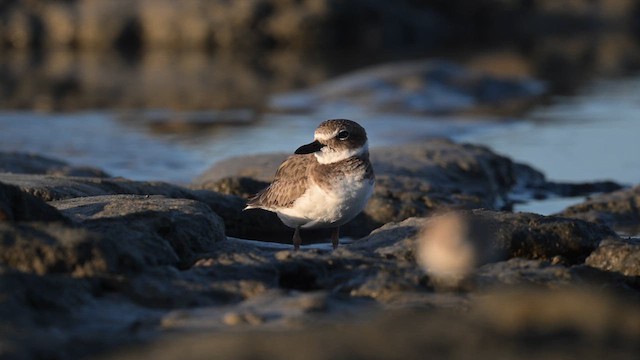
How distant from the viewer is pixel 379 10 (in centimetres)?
3031

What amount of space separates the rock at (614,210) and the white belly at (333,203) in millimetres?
3216

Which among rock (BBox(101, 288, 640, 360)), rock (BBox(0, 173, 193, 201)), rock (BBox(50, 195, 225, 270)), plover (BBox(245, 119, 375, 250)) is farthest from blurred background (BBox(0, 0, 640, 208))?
rock (BBox(101, 288, 640, 360))

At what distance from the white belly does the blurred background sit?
5565 millimetres

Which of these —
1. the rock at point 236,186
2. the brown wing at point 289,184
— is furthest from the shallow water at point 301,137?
the brown wing at point 289,184

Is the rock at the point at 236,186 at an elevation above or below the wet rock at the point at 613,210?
above

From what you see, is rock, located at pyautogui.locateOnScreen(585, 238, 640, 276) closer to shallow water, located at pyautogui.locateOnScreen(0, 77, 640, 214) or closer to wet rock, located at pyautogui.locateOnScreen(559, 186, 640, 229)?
wet rock, located at pyautogui.locateOnScreen(559, 186, 640, 229)

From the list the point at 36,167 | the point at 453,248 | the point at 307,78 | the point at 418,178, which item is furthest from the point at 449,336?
the point at 307,78

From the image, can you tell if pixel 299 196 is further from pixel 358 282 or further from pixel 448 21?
pixel 448 21

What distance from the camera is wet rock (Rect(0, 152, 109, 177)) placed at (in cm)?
1101

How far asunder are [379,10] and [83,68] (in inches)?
350

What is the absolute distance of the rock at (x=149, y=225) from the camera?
5.81m

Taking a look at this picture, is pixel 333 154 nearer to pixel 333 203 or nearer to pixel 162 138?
pixel 333 203

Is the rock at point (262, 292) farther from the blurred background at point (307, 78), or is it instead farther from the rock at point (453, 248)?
the blurred background at point (307, 78)

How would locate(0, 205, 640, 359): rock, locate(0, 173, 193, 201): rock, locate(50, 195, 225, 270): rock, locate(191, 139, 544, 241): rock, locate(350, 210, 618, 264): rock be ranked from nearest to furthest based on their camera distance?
locate(0, 205, 640, 359): rock < locate(50, 195, 225, 270): rock < locate(350, 210, 618, 264): rock < locate(0, 173, 193, 201): rock < locate(191, 139, 544, 241): rock
